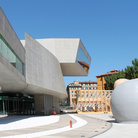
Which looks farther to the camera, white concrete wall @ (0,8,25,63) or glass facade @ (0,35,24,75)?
glass facade @ (0,35,24,75)

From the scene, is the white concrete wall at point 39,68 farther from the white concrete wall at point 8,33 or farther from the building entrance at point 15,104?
the building entrance at point 15,104

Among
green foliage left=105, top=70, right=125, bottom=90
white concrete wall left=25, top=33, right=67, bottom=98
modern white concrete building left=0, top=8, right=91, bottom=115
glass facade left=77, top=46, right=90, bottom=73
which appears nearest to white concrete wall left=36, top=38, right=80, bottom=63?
modern white concrete building left=0, top=8, right=91, bottom=115

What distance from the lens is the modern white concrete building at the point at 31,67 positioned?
1683cm

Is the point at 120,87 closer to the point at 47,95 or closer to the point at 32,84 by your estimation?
the point at 32,84

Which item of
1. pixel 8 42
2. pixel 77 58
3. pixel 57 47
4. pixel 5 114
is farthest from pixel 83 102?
pixel 8 42

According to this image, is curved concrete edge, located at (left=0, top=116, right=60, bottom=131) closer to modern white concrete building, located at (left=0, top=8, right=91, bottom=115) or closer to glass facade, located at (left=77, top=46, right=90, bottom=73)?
modern white concrete building, located at (left=0, top=8, right=91, bottom=115)

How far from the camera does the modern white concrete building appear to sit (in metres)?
16.8

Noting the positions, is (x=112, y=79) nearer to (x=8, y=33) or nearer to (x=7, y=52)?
(x=7, y=52)

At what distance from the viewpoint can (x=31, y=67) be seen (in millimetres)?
24328

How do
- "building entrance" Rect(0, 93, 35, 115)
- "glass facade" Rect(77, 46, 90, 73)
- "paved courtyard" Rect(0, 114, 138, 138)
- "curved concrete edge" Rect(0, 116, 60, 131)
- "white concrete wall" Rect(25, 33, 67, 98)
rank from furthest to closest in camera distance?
"glass facade" Rect(77, 46, 90, 73) → "building entrance" Rect(0, 93, 35, 115) → "white concrete wall" Rect(25, 33, 67, 98) → "curved concrete edge" Rect(0, 116, 60, 131) → "paved courtyard" Rect(0, 114, 138, 138)

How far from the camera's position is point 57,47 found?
36625mm

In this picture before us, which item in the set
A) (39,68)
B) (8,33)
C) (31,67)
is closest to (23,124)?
(8,33)

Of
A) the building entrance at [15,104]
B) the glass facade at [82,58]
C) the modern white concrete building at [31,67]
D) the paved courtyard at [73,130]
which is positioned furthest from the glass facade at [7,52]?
the glass facade at [82,58]

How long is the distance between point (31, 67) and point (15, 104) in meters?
12.3
